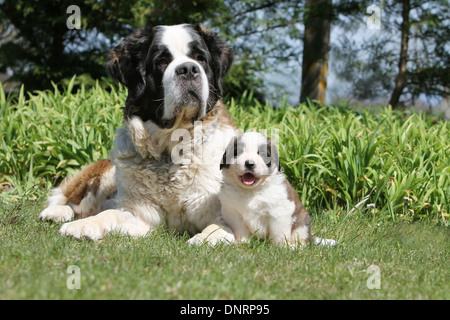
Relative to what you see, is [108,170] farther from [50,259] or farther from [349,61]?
[349,61]

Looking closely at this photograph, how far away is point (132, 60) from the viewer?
12.3 feet

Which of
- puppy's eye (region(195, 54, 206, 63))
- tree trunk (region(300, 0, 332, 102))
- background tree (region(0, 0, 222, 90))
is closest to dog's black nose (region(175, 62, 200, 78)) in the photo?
puppy's eye (region(195, 54, 206, 63))

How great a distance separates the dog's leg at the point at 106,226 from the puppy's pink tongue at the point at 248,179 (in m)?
0.94

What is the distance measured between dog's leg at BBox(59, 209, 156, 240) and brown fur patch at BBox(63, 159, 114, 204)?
96 centimetres

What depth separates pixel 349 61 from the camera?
988 centimetres

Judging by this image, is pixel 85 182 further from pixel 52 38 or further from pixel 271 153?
pixel 52 38

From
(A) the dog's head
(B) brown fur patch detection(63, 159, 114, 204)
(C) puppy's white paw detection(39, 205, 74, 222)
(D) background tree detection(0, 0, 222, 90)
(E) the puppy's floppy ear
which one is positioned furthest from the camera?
(D) background tree detection(0, 0, 222, 90)

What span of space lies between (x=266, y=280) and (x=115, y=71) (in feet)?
6.92

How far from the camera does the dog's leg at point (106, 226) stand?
3.22 m

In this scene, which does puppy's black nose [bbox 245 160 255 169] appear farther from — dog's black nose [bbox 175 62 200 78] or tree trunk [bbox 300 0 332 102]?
tree trunk [bbox 300 0 332 102]

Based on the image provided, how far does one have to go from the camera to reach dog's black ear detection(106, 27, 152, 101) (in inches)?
145

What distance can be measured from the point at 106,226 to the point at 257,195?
3.53 feet

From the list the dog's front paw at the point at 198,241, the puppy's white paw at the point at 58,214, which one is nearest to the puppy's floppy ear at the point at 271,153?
the dog's front paw at the point at 198,241
